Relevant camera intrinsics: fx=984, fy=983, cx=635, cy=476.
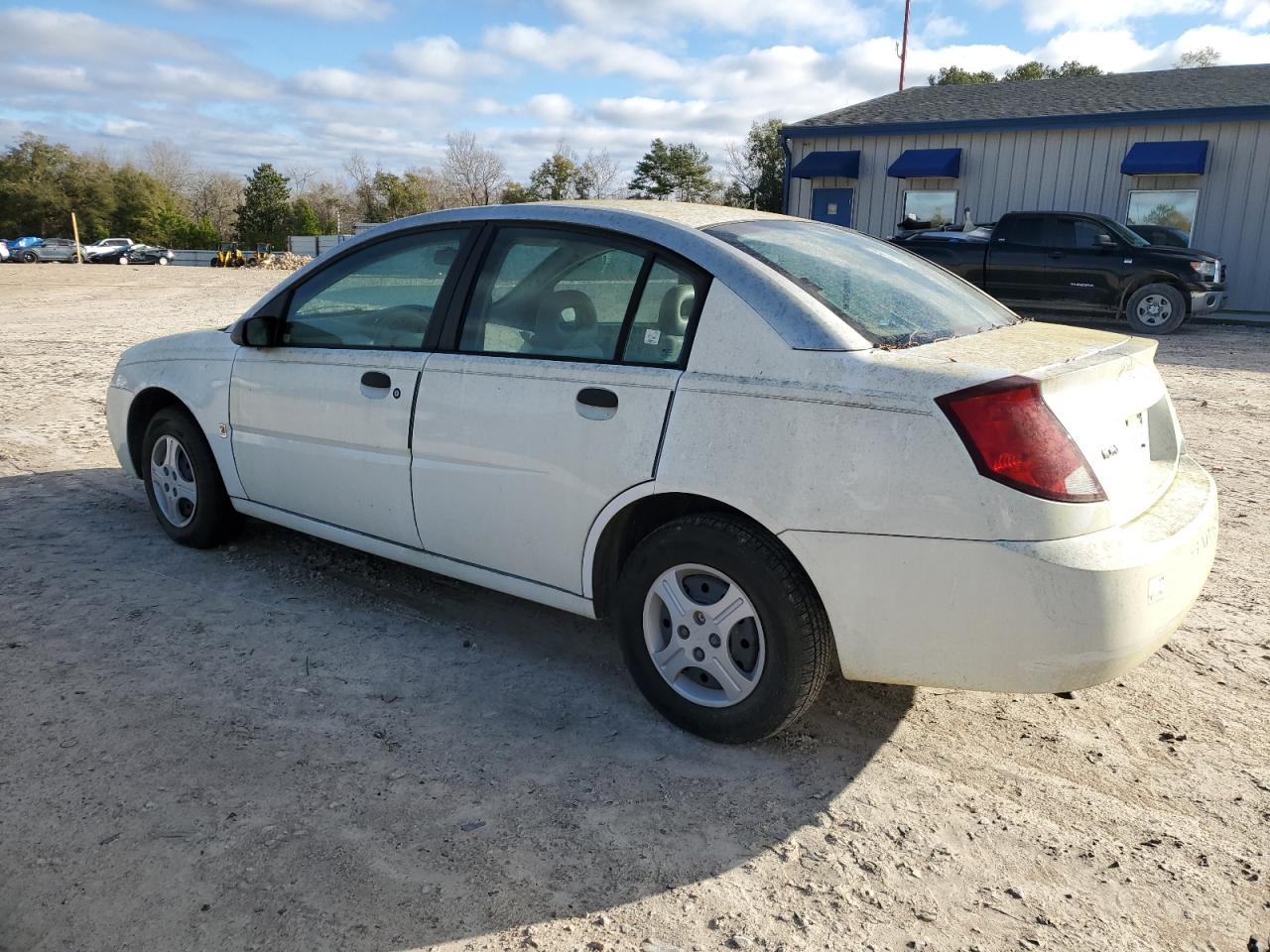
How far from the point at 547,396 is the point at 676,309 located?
53 cm

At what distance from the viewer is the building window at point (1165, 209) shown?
18391 millimetres

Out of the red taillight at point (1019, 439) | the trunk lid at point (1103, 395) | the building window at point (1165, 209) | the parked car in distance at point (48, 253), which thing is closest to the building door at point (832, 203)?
the building window at point (1165, 209)

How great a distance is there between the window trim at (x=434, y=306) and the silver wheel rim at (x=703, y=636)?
1360 mm

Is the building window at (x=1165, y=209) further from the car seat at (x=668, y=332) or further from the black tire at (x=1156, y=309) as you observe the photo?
the car seat at (x=668, y=332)

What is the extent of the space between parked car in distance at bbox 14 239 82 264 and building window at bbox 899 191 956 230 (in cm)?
4762

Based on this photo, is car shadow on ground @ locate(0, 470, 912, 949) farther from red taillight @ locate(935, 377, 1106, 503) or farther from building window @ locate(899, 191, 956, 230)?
building window @ locate(899, 191, 956, 230)

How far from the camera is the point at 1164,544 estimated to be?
2.71m

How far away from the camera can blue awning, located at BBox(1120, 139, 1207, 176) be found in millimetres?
17766

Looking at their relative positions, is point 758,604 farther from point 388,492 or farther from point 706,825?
point 388,492

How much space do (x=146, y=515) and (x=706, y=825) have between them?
4.03m

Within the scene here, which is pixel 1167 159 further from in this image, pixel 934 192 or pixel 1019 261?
pixel 1019 261

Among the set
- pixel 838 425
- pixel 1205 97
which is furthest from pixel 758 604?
pixel 1205 97

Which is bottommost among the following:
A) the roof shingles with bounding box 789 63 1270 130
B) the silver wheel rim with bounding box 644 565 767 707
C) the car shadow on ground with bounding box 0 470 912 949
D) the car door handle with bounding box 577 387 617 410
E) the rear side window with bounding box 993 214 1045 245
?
the car shadow on ground with bounding box 0 470 912 949

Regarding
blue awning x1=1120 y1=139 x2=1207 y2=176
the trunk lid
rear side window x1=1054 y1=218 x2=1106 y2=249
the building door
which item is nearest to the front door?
the trunk lid
